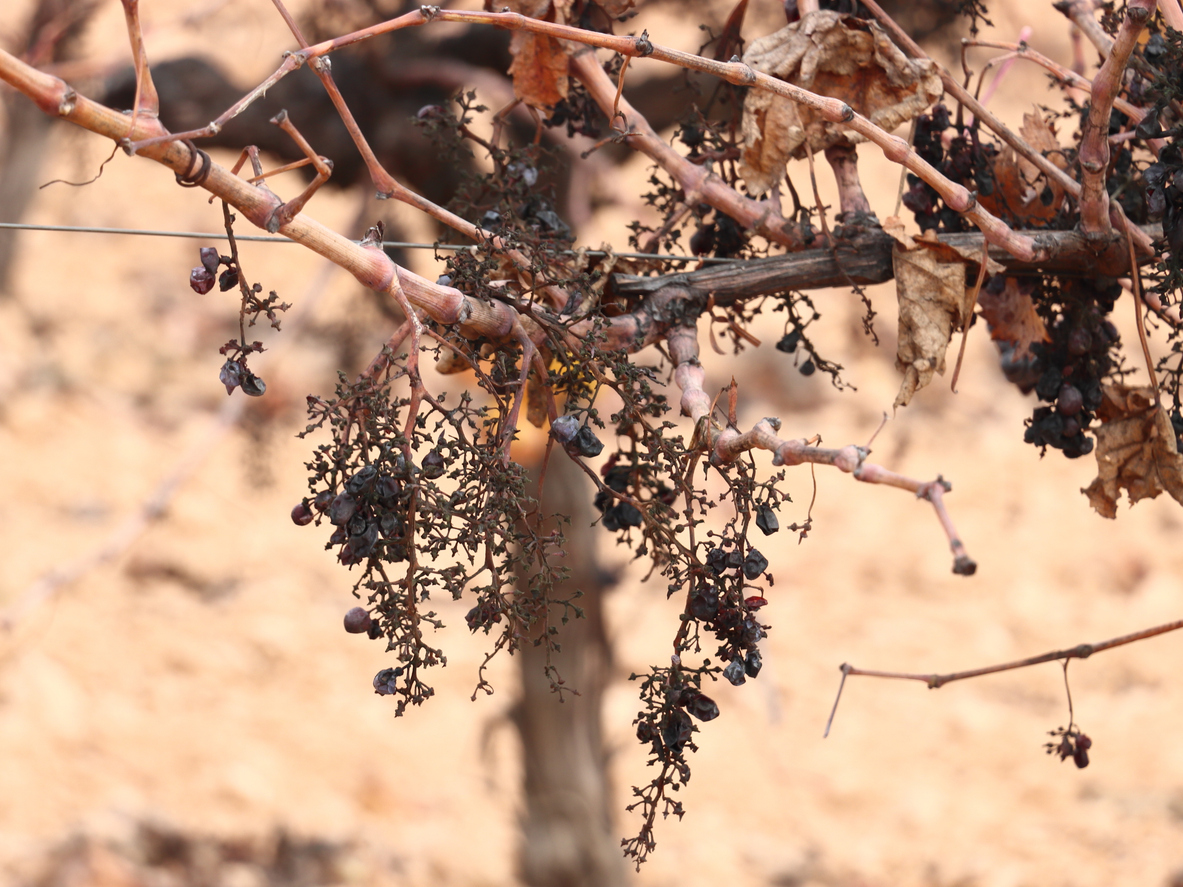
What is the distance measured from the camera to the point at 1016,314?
3.62 ft

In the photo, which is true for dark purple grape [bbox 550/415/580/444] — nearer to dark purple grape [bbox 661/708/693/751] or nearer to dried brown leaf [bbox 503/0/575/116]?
dark purple grape [bbox 661/708/693/751]

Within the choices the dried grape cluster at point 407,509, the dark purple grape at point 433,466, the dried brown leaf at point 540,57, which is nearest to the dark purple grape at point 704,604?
the dried grape cluster at point 407,509

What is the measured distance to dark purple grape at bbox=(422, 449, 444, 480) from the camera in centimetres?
79

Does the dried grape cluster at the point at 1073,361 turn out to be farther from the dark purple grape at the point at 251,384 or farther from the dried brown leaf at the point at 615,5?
the dark purple grape at the point at 251,384

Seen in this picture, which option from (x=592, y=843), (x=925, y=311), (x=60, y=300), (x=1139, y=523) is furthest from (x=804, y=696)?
(x=60, y=300)

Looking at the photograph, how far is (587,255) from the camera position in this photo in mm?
988

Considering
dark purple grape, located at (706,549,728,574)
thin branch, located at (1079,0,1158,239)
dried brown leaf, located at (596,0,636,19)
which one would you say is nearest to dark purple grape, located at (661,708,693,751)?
dark purple grape, located at (706,549,728,574)

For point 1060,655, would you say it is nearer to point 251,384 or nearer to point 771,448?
point 771,448

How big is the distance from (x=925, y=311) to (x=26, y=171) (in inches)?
94.5

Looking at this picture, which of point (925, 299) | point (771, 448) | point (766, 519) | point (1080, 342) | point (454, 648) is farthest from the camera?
point (454, 648)

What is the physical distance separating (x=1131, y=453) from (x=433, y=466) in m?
0.71

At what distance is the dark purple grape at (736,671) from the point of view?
84 centimetres

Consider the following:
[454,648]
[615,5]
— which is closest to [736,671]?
[615,5]

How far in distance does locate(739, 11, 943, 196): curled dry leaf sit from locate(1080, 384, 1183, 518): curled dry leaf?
0.36m
